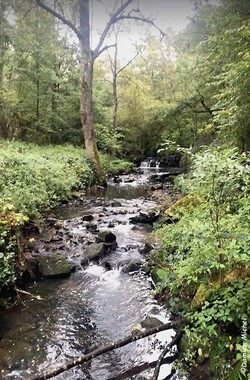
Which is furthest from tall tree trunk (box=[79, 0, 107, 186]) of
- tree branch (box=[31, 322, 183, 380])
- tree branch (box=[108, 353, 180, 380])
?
tree branch (box=[108, 353, 180, 380])

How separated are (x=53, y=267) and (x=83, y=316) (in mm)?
1564

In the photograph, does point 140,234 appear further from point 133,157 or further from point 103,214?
point 133,157

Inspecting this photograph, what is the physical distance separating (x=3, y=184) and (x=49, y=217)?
2063 millimetres

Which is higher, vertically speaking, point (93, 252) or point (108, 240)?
point (108, 240)

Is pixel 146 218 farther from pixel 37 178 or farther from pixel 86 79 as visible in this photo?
pixel 86 79

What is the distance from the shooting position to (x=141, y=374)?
3475 mm

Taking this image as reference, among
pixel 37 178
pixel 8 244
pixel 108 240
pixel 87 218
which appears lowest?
pixel 108 240

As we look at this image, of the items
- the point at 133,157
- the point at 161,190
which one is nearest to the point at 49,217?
the point at 161,190

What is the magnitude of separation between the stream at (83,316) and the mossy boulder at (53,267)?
15 cm

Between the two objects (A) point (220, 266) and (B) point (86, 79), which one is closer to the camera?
(A) point (220, 266)

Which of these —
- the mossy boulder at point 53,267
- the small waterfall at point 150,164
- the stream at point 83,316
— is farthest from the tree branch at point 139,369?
the small waterfall at point 150,164

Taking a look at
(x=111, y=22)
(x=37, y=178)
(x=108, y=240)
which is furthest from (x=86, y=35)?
(x=108, y=240)

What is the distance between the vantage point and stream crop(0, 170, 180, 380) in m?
3.65

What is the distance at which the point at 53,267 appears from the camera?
19.7ft
